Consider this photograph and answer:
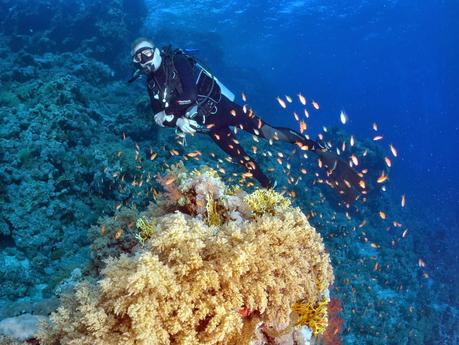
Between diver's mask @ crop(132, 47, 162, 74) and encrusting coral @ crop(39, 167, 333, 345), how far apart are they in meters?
4.48

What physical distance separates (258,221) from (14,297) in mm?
5852

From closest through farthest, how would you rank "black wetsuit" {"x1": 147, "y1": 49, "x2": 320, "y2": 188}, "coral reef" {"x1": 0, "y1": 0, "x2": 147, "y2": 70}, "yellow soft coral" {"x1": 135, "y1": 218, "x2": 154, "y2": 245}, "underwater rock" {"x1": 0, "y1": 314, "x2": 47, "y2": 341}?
"underwater rock" {"x1": 0, "y1": 314, "x2": 47, "y2": 341} < "yellow soft coral" {"x1": 135, "y1": 218, "x2": 154, "y2": 245} < "black wetsuit" {"x1": 147, "y1": 49, "x2": 320, "y2": 188} < "coral reef" {"x1": 0, "y1": 0, "x2": 147, "y2": 70}

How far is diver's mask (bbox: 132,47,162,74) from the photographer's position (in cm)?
669

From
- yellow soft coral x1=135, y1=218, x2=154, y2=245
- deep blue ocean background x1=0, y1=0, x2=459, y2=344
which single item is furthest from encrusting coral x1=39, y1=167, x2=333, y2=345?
deep blue ocean background x1=0, y1=0, x2=459, y2=344

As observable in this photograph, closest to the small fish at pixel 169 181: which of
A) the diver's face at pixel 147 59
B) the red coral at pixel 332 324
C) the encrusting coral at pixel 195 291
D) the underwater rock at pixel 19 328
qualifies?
the encrusting coral at pixel 195 291

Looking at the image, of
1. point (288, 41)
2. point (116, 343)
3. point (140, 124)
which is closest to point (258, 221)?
point (116, 343)

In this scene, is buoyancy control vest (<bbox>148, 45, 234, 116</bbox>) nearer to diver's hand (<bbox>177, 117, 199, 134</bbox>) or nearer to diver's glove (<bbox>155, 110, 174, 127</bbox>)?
diver's glove (<bbox>155, 110, 174, 127</bbox>)

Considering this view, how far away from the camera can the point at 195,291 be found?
9.27ft

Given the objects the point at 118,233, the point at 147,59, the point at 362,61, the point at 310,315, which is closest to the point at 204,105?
the point at 147,59

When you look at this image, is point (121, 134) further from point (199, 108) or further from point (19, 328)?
point (19, 328)

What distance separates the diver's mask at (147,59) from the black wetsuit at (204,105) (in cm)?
13

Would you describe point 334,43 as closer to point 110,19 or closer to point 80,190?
point 110,19

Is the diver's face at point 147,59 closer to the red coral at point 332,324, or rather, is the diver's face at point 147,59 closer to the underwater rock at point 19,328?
the underwater rock at point 19,328

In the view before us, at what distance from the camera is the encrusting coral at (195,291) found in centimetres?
266
